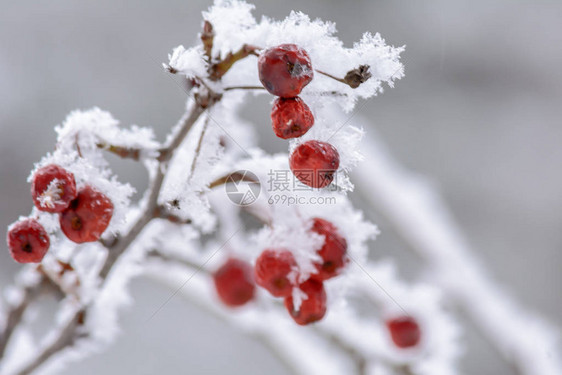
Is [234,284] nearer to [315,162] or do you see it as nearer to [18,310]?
[18,310]

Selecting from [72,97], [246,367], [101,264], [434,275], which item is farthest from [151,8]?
[101,264]

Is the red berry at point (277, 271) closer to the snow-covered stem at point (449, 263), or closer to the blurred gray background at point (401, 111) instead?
the snow-covered stem at point (449, 263)

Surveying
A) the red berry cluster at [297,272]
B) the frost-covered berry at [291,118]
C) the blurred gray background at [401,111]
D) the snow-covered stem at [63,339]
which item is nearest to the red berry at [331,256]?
the red berry cluster at [297,272]

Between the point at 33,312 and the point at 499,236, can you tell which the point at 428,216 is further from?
the point at 499,236

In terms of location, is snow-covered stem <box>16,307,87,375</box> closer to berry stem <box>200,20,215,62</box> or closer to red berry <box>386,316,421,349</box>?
berry stem <box>200,20,215,62</box>

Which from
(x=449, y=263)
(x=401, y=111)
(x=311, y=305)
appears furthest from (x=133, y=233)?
(x=401, y=111)

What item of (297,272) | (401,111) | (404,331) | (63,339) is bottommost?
(63,339)

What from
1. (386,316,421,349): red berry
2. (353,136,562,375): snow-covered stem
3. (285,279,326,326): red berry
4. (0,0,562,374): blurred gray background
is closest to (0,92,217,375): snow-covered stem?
(285,279,326,326): red berry
